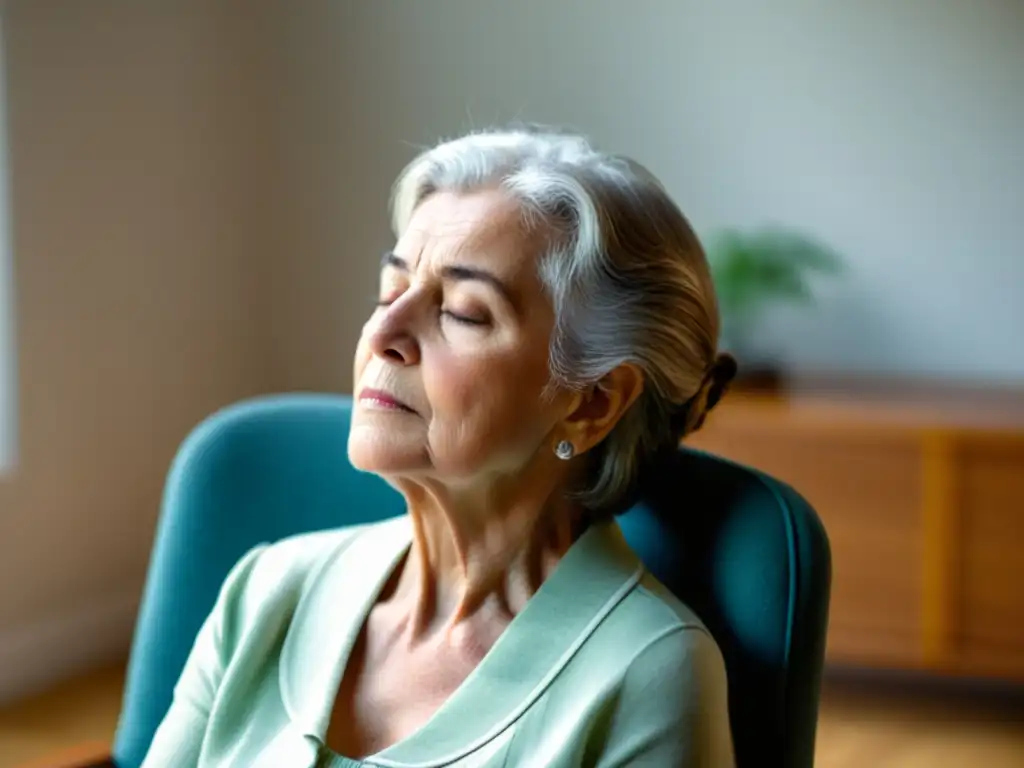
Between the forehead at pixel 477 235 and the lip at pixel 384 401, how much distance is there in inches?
5.2

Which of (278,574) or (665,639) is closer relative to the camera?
(665,639)

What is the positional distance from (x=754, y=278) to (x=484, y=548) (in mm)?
1880

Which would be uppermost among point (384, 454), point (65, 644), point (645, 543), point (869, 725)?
point (384, 454)

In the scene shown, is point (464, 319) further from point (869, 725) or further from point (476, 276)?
point (869, 725)

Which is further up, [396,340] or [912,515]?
[396,340]

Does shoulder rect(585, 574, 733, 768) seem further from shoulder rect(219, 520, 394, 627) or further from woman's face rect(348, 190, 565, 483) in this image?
shoulder rect(219, 520, 394, 627)

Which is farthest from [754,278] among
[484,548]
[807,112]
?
[484,548]

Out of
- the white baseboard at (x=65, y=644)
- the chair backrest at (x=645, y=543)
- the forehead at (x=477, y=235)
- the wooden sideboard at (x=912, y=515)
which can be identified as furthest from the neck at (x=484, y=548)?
the white baseboard at (x=65, y=644)

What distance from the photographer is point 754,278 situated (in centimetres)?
304

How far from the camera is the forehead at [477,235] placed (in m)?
1.23

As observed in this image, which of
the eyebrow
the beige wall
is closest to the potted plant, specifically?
the beige wall

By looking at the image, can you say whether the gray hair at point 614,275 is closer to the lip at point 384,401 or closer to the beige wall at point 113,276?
the lip at point 384,401

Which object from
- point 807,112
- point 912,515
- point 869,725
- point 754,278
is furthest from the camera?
point 807,112

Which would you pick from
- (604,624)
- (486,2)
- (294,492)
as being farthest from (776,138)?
(604,624)
